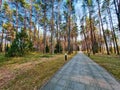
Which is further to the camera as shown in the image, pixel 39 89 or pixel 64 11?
pixel 64 11

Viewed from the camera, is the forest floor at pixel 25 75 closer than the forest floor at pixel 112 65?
Yes

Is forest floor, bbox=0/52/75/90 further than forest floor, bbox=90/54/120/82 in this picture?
No

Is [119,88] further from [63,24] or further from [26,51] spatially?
[63,24]

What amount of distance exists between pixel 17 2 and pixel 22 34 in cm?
1209

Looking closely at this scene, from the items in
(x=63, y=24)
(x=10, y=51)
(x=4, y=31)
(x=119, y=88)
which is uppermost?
(x=63, y=24)

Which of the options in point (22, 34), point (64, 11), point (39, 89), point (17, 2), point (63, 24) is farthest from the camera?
point (63, 24)

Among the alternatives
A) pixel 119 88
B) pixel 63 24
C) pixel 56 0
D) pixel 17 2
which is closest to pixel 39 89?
pixel 119 88

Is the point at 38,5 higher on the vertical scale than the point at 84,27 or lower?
higher

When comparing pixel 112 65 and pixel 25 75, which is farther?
pixel 112 65

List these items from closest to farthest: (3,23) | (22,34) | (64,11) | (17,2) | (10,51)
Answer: (10,51) → (22,34) → (17,2) → (3,23) → (64,11)

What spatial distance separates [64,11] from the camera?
130 feet

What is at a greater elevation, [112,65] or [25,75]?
[112,65]

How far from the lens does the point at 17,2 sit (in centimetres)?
2844

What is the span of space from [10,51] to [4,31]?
23.8m
